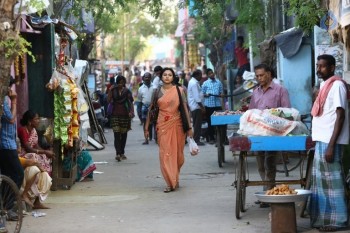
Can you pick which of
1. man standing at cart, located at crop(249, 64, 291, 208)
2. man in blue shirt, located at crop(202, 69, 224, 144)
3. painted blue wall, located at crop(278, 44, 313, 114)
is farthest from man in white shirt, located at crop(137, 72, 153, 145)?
man standing at cart, located at crop(249, 64, 291, 208)

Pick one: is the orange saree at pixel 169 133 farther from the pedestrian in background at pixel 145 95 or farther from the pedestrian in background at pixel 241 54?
the pedestrian in background at pixel 241 54

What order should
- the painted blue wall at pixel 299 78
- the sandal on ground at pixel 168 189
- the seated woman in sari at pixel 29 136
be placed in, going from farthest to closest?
the painted blue wall at pixel 299 78 < the sandal on ground at pixel 168 189 < the seated woman in sari at pixel 29 136

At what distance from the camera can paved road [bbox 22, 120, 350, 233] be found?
953 cm

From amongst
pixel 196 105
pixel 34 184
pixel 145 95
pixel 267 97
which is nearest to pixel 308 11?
pixel 267 97

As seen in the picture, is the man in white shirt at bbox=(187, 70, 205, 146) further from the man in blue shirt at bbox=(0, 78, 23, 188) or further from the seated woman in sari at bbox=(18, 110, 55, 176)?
the man in blue shirt at bbox=(0, 78, 23, 188)

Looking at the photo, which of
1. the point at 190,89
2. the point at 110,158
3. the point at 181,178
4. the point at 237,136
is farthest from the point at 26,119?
the point at 190,89

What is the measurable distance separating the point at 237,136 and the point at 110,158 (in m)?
9.13

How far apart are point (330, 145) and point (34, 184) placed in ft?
13.1

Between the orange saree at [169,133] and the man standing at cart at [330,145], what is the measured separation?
4.01m

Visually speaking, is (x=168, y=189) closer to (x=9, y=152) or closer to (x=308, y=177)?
(x=308, y=177)

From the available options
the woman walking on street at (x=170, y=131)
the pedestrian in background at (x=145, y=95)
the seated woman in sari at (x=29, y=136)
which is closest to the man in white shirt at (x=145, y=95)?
the pedestrian in background at (x=145, y=95)

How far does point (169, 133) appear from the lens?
41.4 ft

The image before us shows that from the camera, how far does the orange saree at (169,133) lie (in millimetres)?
12594

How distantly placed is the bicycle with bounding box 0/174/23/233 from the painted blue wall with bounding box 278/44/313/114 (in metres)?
9.32
